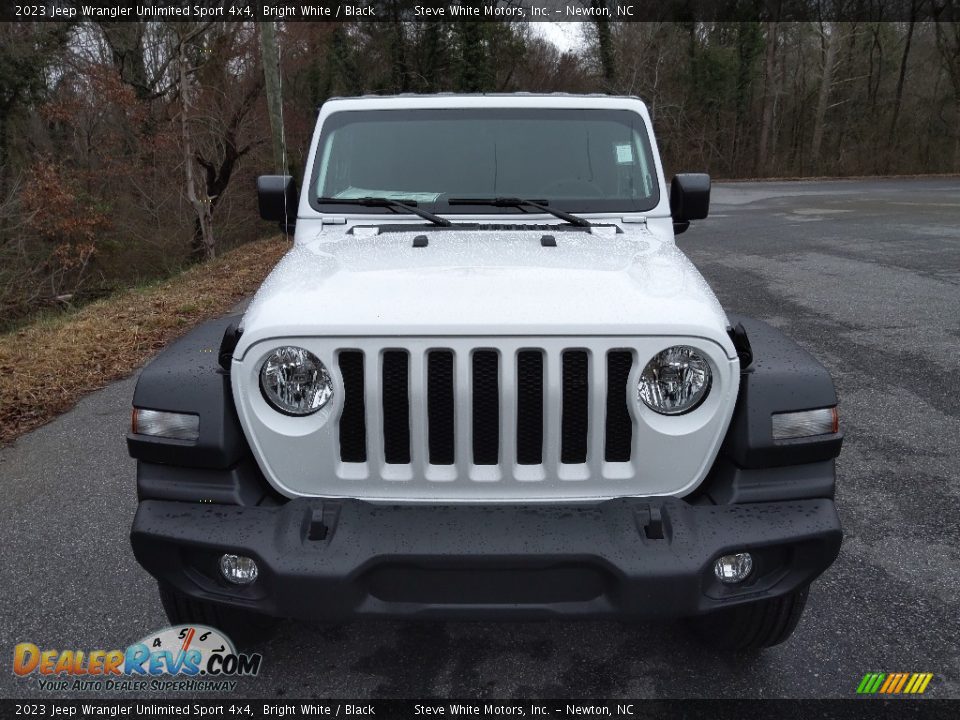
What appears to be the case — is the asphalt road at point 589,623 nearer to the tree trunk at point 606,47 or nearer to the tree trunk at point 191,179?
the tree trunk at point 191,179

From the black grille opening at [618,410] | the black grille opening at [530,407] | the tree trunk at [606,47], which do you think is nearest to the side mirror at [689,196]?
the black grille opening at [618,410]

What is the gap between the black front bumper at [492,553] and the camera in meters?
2.04

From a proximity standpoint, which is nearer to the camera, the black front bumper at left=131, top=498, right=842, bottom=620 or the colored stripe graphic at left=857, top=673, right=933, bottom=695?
the black front bumper at left=131, top=498, right=842, bottom=620

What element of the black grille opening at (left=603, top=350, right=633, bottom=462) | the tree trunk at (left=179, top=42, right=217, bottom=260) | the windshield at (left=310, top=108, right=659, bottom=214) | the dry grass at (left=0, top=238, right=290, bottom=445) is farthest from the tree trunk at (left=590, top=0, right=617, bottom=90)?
the black grille opening at (left=603, top=350, right=633, bottom=462)

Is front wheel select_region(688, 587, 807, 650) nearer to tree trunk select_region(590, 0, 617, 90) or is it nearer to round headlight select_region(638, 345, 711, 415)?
round headlight select_region(638, 345, 711, 415)

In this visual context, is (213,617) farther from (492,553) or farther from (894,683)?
(894,683)

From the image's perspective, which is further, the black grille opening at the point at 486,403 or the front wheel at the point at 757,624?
the front wheel at the point at 757,624

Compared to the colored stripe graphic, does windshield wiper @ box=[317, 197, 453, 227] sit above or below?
above

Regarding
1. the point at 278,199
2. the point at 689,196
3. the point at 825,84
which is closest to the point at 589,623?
the point at 689,196

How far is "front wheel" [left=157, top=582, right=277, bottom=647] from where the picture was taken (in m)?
2.51

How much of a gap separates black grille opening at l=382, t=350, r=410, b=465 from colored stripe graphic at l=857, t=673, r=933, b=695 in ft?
5.66

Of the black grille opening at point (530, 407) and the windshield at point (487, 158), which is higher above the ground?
the windshield at point (487, 158)

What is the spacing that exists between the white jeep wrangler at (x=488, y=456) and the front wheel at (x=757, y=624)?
0.01 metres

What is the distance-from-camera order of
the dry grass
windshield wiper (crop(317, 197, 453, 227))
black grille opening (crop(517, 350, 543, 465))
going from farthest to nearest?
1. the dry grass
2. windshield wiper (crop(317, 197, 453, 227))
3. black grille opening (crop(517, 350, 543, 465))
